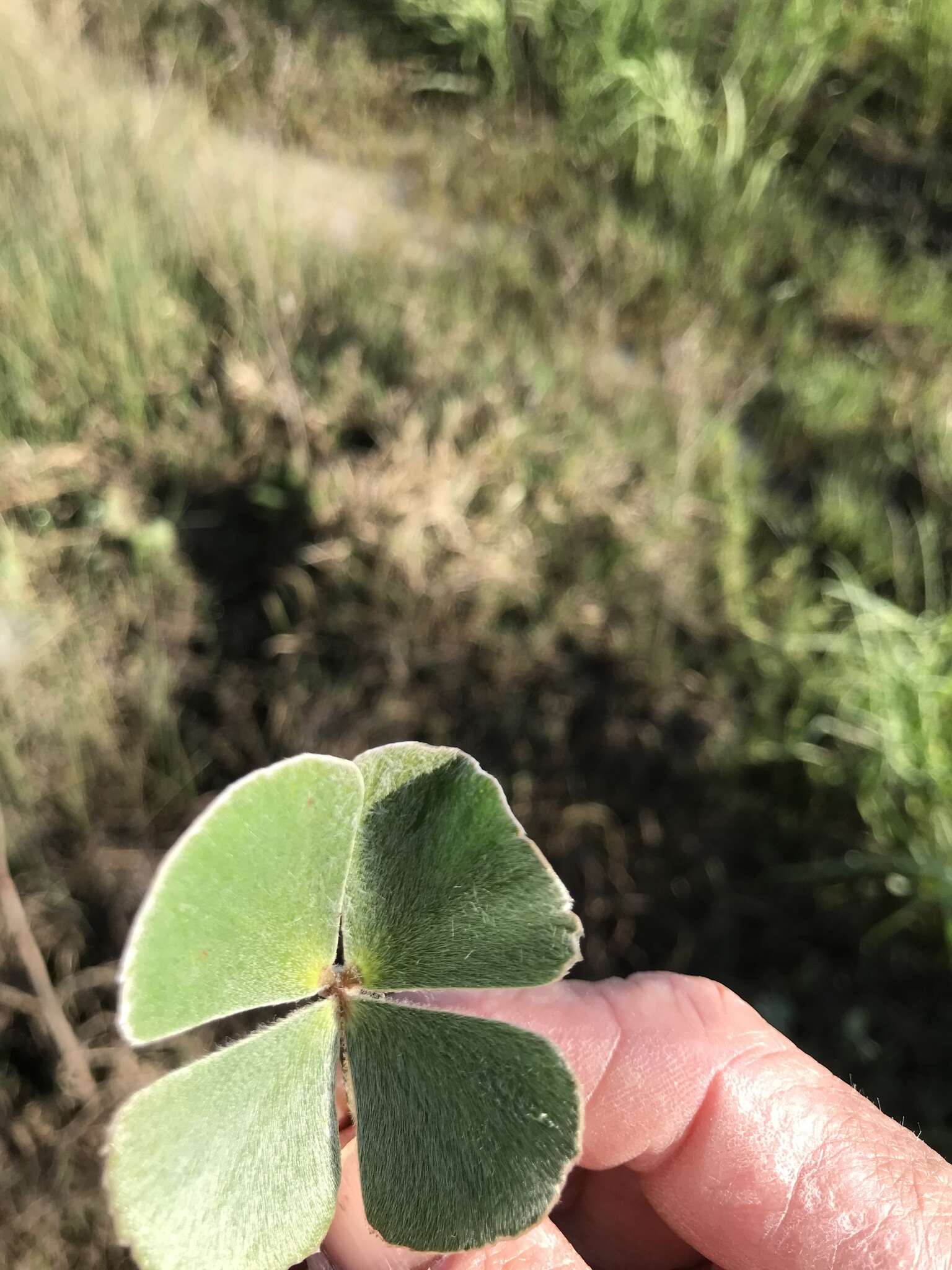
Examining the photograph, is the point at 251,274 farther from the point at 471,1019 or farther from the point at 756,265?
the point at 471,1019

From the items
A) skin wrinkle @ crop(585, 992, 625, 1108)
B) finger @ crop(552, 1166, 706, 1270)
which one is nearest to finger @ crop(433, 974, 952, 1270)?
skin wrinkle @ crop(585, 992, 625, 1108)

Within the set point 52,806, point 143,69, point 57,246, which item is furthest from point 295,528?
point 143,69

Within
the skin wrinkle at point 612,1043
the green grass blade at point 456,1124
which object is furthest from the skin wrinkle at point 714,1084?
the green grass blade at point 456,1124

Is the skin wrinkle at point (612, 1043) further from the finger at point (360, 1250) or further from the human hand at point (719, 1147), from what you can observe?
the finger at point (360, 1250)

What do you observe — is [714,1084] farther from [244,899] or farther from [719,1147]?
[244,899]

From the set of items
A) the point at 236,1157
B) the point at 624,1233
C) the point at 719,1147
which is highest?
the point at 236,1157

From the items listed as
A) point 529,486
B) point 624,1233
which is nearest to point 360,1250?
point 624,1233

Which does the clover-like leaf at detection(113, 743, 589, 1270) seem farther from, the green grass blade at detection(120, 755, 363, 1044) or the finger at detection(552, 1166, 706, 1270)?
the finger at detection(552, 1166, 706, 1270)
